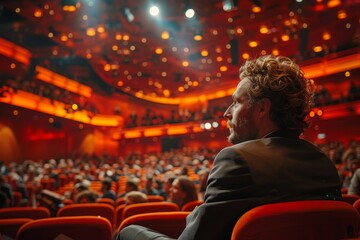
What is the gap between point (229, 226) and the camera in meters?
1.19

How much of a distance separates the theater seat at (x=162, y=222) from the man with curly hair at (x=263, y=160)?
0.18m

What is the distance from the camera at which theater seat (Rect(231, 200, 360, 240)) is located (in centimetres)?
106

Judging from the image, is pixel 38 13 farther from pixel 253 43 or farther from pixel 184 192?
pixel 184 192

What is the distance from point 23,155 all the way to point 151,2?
44.7 ft

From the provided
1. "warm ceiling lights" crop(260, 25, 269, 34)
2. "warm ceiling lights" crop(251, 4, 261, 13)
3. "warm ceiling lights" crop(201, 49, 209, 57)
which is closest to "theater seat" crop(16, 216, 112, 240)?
"warm ceiling lights" crop(251, 4, 261, 13)

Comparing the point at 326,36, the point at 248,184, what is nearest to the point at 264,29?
Answer: the point at 326,36

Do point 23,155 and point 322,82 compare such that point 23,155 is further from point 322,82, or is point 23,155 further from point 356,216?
point 356,216

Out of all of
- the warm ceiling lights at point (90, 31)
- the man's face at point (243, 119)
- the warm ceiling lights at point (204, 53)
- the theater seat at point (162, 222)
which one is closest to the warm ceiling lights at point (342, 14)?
the warm ceiling lights at point (204, 53)

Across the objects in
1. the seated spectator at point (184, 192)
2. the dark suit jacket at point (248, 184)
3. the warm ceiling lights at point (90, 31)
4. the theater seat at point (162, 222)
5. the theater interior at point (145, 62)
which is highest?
the warm ceiling lights at point (90, 31)

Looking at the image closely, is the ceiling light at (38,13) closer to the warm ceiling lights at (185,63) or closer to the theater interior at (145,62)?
the theater interior at (145,62)

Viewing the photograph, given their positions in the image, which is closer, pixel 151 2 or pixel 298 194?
pixel 298 194

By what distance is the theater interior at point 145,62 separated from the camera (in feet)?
53.0

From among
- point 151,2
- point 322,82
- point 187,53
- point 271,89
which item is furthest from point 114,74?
point 271,89

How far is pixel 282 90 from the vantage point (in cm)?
146
